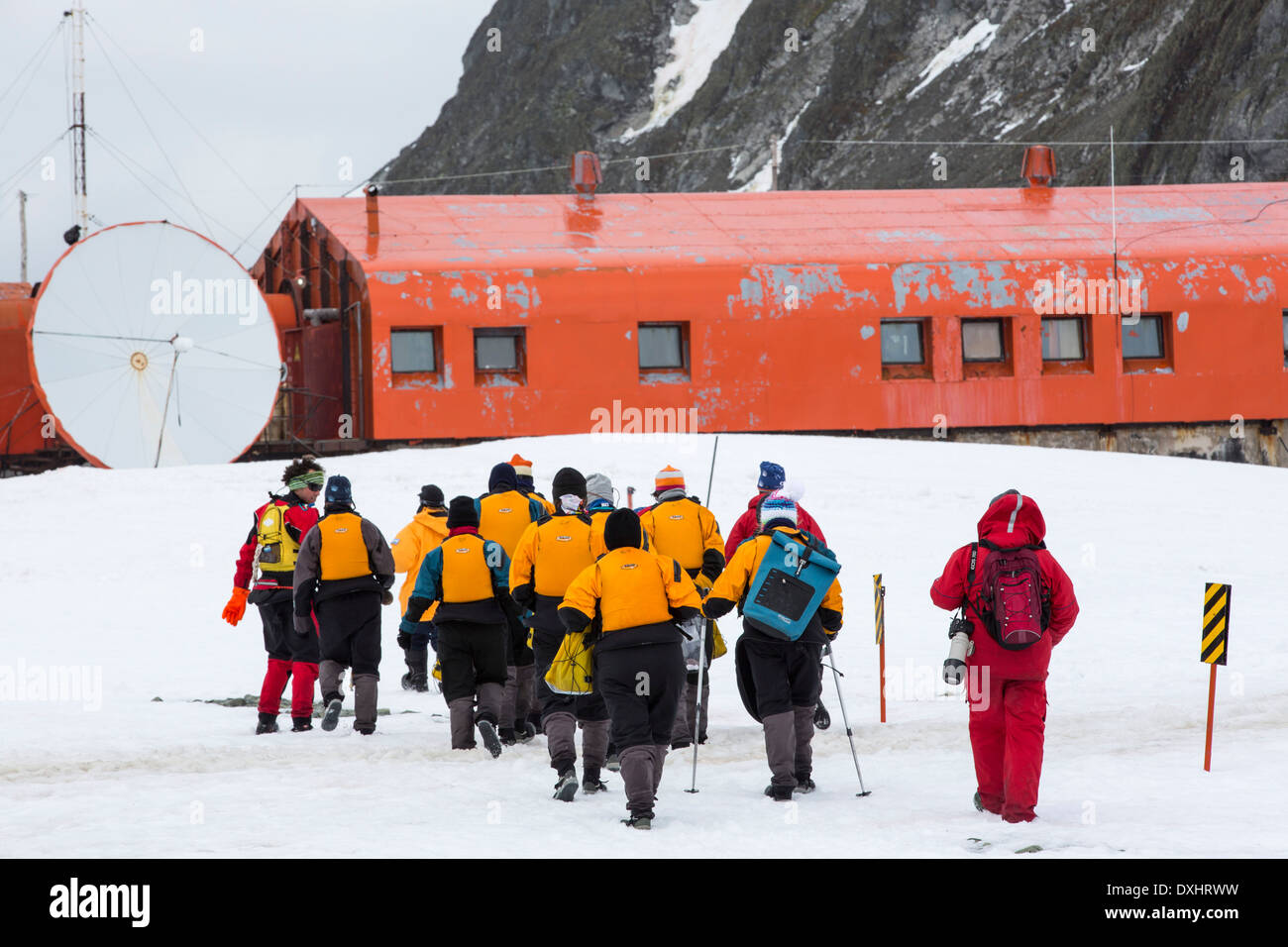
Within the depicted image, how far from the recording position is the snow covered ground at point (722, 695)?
23.5ft

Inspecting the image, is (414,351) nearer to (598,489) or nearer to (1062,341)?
(1062,341)

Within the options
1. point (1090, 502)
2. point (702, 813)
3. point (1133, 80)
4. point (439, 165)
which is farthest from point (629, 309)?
point (439, 165)

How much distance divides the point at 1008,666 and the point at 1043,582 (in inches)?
17.6

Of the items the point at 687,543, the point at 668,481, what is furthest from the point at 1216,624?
the point at 668,481

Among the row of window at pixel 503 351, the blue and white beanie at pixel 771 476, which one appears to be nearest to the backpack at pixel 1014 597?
the blue and white beanie at pixel 771 476

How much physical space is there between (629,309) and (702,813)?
19.6 metres

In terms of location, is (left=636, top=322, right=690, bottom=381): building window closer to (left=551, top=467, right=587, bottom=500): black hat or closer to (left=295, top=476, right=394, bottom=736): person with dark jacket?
(left=295, top=476, right=394, bottom=736): person with dark jacket

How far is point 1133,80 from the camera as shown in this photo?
7862 cm

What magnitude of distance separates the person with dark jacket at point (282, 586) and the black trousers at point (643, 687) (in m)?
3.12

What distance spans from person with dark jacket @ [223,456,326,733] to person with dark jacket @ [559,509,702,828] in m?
3.03

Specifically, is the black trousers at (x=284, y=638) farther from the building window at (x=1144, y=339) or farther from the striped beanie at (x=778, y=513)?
the building window at (x=1144, y=339)

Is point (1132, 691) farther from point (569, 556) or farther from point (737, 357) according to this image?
point (737, 357)

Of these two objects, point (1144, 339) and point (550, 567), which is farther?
point (1144, 339)

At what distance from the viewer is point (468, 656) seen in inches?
369
